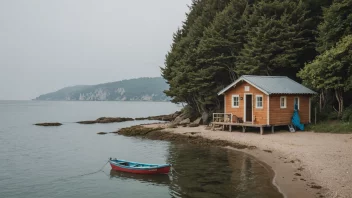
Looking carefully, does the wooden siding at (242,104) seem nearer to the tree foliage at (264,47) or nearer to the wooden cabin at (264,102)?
the wooden cabin at (264,102)

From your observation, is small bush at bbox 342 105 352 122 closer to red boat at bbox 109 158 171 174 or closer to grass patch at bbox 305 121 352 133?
grass patch at bbox 305 121 352 133

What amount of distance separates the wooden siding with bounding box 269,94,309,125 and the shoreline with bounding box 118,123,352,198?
1430 millimetres

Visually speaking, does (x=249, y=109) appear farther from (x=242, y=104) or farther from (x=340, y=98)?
(x=340, y=98)

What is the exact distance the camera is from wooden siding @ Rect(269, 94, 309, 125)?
28375 mm

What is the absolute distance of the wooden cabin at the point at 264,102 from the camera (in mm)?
28328

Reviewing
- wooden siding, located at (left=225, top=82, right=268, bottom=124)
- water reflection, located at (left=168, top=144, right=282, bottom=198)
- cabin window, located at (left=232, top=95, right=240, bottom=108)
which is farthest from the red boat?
cabin window, located at (left=232, top=95, right=240, bottom=108)

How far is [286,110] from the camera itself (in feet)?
95.8

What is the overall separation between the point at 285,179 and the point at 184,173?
5.53m

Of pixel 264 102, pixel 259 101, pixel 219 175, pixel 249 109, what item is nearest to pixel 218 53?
pixel 249 109

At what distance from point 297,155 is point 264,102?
9.77 meters

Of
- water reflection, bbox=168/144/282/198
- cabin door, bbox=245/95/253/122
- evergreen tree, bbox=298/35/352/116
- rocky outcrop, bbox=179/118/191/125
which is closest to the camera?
water reflection, bbox=168/144/282/198

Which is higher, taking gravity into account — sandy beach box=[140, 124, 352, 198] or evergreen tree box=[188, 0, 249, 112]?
evergreen tree box=[188, 0, 249, 112]

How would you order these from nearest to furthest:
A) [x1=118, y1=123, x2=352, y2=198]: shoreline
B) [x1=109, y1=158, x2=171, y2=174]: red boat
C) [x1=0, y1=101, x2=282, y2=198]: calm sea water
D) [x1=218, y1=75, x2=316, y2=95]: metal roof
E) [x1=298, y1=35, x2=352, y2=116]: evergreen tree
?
1. [x1=118, y1=123, x2=352, y2=198]: shoreline
2. [x1=0, y1=101, x2=282, y2=198]: calm sea water
3. [x1=109, y1=158, x2=171, y2=174]: red boat
4. [x1=298, y1=35, x2=352, y2=116]: evergreen tree
5. [x1=218, y1=75, x2=316, y2=95]: metal roof

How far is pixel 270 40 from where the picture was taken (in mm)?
33906
